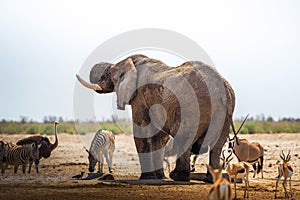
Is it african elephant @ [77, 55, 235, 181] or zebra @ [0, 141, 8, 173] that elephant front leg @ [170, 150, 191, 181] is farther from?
zebra @ [0, 141, 8, 173]

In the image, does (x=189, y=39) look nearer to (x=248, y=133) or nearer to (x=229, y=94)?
(x=229, y=94)

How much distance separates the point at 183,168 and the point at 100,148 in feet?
14.9

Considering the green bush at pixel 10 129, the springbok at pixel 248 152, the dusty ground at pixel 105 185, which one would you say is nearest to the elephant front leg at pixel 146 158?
the dusty ground at pixel 105 185

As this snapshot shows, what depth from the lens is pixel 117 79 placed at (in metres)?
18.7

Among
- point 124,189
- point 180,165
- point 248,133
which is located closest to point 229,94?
point 180,165

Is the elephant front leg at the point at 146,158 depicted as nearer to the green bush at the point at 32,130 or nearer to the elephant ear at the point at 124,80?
the elephant ear at the point at 124,80

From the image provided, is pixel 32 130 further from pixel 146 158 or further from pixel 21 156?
pixel 146 158

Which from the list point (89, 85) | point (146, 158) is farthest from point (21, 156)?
point (146, 158)

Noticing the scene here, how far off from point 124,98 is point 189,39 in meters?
2.20

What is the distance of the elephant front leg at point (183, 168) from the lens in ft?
55.8

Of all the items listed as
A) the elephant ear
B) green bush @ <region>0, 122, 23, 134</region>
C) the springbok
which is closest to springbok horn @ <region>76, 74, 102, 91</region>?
the elephant ear

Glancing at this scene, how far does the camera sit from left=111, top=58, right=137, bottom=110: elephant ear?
1789cm

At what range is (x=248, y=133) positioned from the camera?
119 feet

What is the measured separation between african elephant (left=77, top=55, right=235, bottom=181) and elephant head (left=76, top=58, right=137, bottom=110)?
0.02 m
